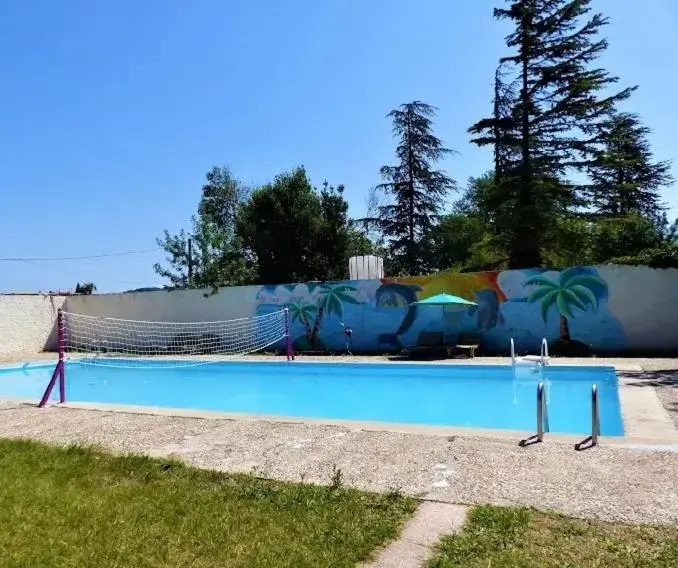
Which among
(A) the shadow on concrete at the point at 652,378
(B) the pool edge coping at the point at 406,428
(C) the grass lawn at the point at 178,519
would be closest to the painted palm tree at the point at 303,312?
(A) the shadow on concrete at the point at 652,378

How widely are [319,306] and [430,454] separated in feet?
44.6

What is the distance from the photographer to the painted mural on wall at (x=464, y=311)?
51.2 feet

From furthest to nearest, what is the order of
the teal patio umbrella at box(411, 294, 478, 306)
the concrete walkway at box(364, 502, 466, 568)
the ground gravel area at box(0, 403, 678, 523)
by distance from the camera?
the teal patio umbrella at box(411, 294, 478, 306) → the ground gravel area at box(0, 403, 678, 523) → the concrete walkway at box(364, 502, 466, 568)

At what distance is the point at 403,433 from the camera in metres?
6.39

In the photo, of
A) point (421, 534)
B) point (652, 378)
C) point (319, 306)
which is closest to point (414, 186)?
point (319, 306)

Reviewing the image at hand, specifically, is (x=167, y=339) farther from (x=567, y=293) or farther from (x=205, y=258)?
(x=567, y=293)

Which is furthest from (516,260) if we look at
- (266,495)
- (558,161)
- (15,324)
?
(266,495)

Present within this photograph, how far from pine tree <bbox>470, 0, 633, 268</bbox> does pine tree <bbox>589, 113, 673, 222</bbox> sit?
1.29 meters

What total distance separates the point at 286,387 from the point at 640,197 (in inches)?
1144

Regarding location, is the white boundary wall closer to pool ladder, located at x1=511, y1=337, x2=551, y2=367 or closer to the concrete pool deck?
the concrete pool deck

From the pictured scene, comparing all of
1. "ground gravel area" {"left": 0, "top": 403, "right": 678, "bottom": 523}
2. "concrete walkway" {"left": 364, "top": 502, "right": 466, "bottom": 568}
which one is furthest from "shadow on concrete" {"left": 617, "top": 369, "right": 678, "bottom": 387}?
"concrete walkway" {"left": 364, "top": 502, "right": 466, "bottom": 568}

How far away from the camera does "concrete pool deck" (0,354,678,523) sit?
425 centimetres

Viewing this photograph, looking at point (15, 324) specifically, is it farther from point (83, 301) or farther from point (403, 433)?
point (403, 433)

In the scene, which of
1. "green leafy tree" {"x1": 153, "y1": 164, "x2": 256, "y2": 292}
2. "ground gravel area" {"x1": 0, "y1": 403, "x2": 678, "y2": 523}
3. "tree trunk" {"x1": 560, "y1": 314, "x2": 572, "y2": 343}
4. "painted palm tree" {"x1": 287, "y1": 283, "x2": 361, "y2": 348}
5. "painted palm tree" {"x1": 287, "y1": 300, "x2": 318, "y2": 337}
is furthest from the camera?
"green leafy tree" {"x1": 153, "y1": 164, "x2": 256, "y2": 292}
